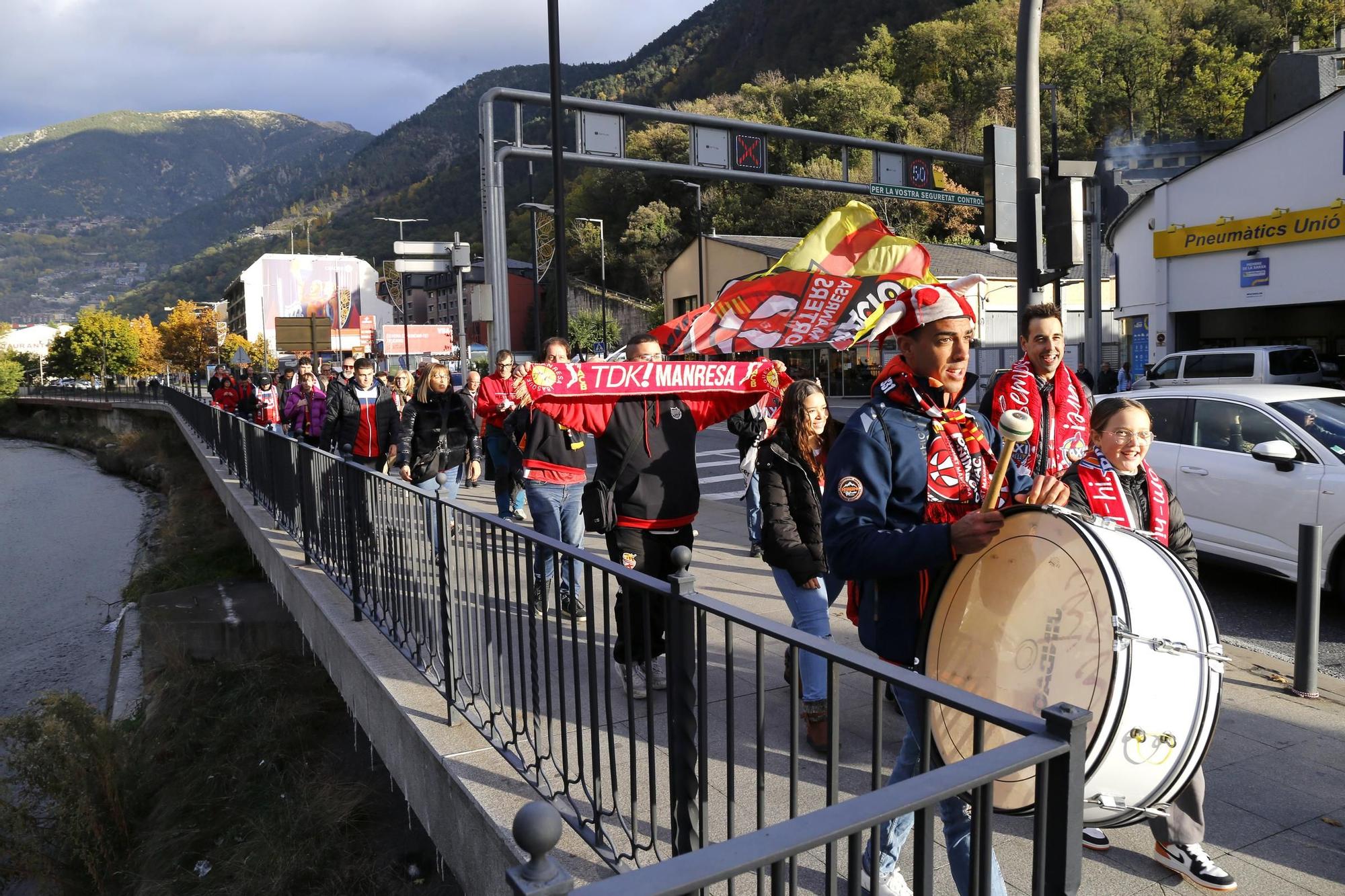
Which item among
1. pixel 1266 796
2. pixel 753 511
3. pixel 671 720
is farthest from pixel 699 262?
pixel 671 720

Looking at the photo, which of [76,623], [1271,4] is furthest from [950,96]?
[76,623]

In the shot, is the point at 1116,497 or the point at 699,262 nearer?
the point at 1116,497

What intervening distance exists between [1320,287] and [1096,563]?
21934 millimetres

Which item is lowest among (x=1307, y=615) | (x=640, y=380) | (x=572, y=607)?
(x=1307, y=615)

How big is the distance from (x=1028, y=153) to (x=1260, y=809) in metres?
5.17

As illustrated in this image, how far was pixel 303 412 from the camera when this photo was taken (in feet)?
52.1

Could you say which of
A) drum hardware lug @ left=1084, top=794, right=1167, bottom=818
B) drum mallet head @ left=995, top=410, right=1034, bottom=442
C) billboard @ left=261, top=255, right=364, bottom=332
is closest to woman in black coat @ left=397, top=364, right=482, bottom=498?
drum mallet head @ left=995, top=410, right=1034, bottom=442

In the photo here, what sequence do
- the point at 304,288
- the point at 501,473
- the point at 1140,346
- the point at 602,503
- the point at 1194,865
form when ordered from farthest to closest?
the point at 304,288
the point at 1140,346
the point at 501,473
the point at 602,503
the point at 1194,865

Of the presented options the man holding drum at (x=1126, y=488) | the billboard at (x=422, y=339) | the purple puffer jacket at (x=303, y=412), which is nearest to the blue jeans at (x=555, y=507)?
the man holding drum at (x=1126, y=488)

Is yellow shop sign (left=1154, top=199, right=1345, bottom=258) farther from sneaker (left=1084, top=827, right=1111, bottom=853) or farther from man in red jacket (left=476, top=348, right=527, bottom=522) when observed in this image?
sneaker (left=1084, top=827, right=1111, bottom=853)

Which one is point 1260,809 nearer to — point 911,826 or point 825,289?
point 911,826

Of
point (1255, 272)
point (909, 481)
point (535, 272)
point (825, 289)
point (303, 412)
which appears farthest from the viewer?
point (535, 272)

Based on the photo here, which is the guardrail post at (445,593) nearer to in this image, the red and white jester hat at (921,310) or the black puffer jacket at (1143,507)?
the red and white jester hat at (921,310)

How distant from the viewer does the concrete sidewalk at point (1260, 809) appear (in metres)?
3.33
